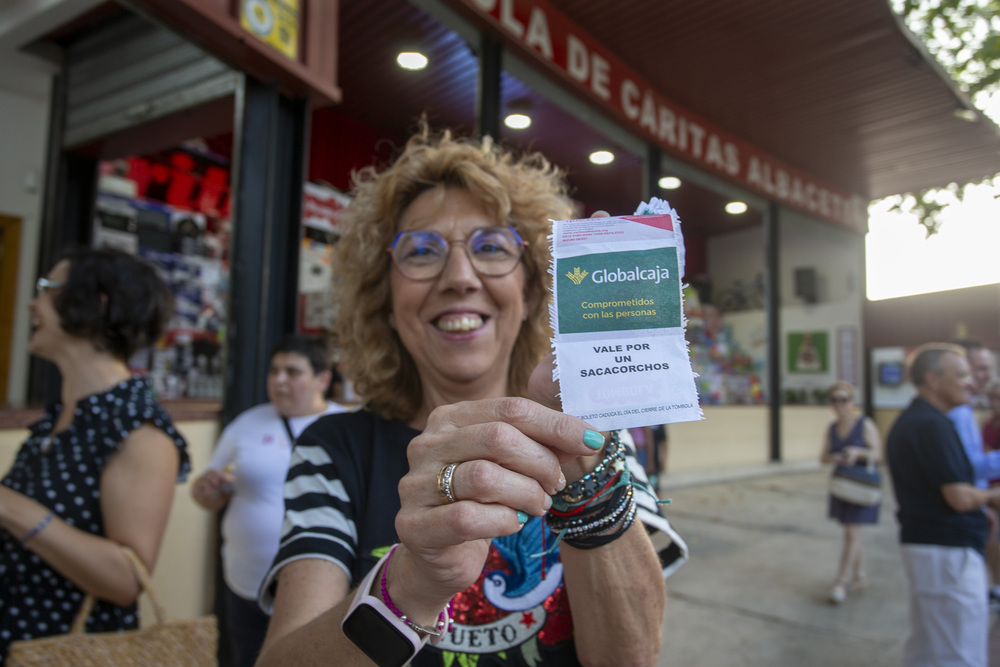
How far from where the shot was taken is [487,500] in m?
0.81

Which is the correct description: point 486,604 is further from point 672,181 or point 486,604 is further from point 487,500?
point 672,181

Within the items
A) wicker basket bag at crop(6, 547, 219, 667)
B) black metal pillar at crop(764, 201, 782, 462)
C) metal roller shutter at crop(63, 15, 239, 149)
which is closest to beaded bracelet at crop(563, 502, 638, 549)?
wicker basket bag at crop(6, 547, 219, 667)

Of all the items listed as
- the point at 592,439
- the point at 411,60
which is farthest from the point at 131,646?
the point at 411,60

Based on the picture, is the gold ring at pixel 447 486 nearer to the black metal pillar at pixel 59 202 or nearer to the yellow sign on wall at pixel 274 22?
the yellow sign on wall at pixel 274 22

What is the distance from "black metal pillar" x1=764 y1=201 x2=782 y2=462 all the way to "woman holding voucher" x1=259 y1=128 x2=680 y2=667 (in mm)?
9236

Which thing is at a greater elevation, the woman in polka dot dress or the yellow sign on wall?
the yellow sign on wall

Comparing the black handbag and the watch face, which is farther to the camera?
the black handbag

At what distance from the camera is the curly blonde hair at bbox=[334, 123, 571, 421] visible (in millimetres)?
1393

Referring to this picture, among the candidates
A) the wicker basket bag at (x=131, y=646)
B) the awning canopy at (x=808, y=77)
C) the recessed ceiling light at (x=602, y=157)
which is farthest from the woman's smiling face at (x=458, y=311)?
the recessed ceiling light at (x=602, y=157)

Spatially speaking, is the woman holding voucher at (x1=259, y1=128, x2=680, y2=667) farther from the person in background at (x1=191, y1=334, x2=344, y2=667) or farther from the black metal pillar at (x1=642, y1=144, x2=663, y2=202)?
the black metal pillar at (x1=642, y1=144, x2=663, y2=202)

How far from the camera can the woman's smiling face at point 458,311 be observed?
1246mm

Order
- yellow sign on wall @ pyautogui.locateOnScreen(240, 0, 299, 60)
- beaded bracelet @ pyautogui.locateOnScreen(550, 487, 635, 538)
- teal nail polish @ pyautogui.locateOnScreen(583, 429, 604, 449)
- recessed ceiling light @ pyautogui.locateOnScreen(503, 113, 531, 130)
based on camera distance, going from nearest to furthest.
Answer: teal nail polish @ pyautogui.locateOnScreen(583, 429, 604, 449), beaded bracelet @ pyautogui.locateOnScreen(550, 487, 635, 538), yellow sign on wall @ pyautogui.locateOnScreen(240, 0, 299, 60), recessed ceiling light @ pyautogui.locateOnScreen(503, 113, 531, 130)

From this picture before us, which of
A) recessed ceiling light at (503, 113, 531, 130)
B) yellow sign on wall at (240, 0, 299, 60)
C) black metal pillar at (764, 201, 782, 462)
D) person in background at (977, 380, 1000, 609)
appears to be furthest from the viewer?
black metal pillar at (764, 201, 782, 462)

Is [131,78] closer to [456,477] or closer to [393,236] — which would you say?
[393,236]
